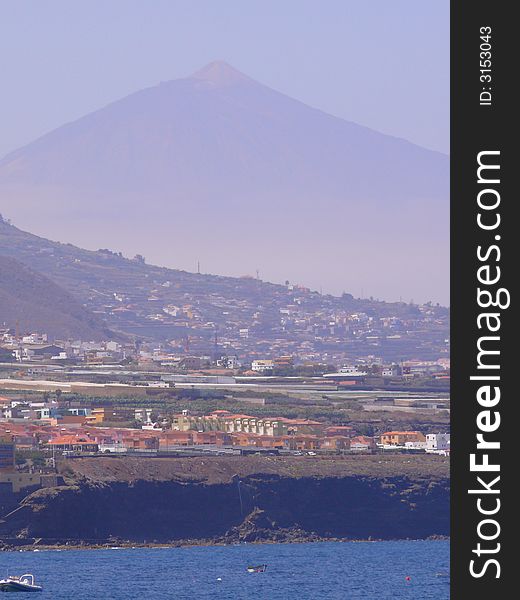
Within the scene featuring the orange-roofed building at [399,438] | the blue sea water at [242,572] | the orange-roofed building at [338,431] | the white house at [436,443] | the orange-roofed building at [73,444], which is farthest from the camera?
the orange-roofed building at [338,431]

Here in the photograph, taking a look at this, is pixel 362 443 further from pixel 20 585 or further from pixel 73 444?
pixel 20 585

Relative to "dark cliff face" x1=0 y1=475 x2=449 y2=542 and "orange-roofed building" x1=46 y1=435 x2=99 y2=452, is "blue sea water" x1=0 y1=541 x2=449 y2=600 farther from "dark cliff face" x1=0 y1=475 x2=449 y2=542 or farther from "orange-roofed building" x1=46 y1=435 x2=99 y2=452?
"orange-roofed building" x1=46 y1=435 x2=99 y2=452

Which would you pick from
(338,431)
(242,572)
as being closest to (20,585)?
(242,572)

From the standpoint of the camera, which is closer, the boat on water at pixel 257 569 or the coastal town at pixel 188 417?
the boat on water at pixel 257 569

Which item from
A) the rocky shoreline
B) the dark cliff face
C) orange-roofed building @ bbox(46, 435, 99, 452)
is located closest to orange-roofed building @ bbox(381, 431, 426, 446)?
the rocky shoreline

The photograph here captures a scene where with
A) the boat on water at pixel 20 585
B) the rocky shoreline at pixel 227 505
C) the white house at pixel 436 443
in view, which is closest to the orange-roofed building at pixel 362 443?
the white house at pixel 436 443

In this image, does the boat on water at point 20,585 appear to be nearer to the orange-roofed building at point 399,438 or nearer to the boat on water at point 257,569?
the boat on water at point 257,569

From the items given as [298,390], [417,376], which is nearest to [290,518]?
[298,390]
